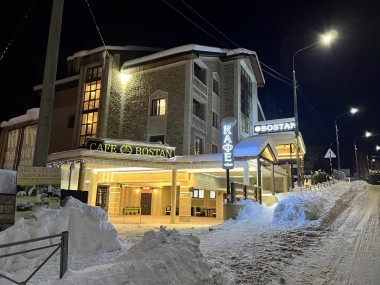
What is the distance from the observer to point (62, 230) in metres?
7.44

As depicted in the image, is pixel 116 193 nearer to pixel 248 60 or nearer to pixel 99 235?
pixel 99 235

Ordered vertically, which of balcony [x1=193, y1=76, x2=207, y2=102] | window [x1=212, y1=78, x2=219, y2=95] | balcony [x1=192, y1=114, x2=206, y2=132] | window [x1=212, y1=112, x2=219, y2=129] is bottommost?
balcony [x1=192, y1=114, x2=206, y2=132]

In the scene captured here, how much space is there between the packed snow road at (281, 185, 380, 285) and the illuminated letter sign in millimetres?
6792

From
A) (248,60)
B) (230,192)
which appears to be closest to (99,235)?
(230,192)

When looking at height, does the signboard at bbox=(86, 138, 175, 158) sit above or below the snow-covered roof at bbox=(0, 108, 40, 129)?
below

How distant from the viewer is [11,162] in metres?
21.6

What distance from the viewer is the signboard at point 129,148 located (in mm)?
17228

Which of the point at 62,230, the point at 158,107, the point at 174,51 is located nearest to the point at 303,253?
the point at 62,230

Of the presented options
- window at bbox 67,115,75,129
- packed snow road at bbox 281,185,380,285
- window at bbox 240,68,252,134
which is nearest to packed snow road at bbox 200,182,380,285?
packed snow road at bbox 281,185,380,285

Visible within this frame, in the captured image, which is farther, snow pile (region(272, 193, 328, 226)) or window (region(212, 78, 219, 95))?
window (region(212, 78, 219, 95))

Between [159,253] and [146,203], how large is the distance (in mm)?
23918

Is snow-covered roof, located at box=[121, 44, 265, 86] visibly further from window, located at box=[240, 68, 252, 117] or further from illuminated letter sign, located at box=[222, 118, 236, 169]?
illuminated letter sign, located at box=[222, 118, 236, 169]

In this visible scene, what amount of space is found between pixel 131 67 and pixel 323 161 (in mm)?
60252

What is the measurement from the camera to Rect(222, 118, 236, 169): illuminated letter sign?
57.2 feet
